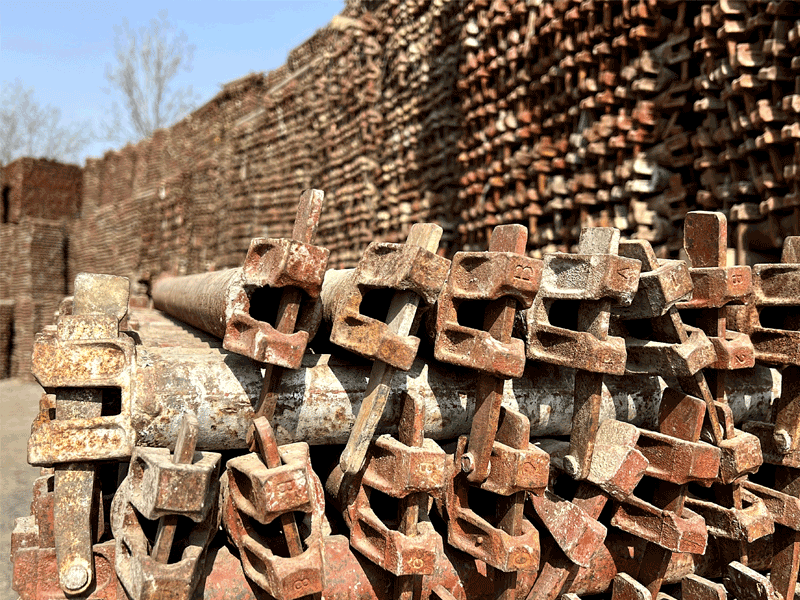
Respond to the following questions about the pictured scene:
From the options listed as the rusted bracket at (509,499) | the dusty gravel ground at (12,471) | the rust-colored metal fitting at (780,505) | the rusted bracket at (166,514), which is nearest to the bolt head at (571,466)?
the rusted bracket at (509,499)

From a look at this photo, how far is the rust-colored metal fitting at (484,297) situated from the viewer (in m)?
1.26

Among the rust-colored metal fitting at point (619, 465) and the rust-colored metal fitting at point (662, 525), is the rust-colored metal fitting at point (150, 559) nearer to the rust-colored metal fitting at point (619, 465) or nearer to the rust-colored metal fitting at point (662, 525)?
the rust-colored metal fitting at point (619, 465)

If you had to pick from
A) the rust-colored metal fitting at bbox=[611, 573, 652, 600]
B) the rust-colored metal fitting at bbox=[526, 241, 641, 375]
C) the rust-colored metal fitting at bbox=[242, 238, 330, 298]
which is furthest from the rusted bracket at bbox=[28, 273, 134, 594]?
the rust-colored metal fitting at bbox=[611, 573, 652, 600]

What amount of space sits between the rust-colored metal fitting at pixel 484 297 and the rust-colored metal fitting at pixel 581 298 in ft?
0.45

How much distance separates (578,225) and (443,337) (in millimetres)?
3966

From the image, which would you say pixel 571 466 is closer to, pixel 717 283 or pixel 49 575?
pixel 717 283

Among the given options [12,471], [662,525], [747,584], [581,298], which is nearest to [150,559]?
[581,298]

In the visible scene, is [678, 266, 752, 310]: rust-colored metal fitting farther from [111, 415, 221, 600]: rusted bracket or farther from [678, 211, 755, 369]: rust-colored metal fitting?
[111, 415, 221, 600]: rusted bracket

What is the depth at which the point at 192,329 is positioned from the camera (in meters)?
2.98

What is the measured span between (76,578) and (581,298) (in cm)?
126

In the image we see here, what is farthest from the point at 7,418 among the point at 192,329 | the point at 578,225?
the point at 578,225

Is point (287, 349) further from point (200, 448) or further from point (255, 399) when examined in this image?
point (200, 448)

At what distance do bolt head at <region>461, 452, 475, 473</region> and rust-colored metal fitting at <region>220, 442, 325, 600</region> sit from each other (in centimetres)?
34

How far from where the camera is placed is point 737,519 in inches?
64.7
